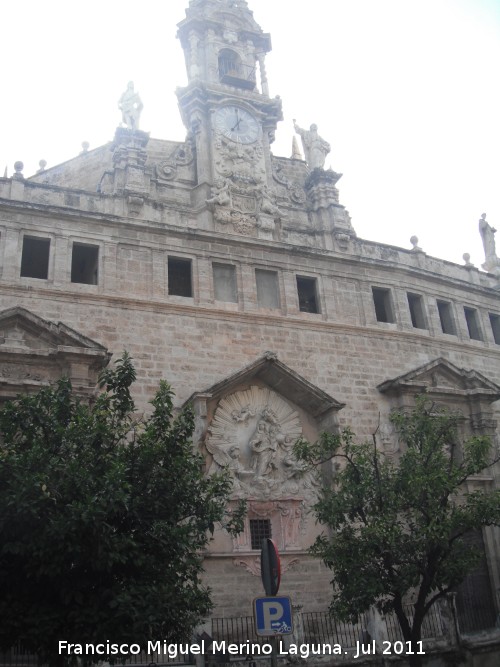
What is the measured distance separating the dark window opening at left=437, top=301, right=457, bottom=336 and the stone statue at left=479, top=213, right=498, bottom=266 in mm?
3780

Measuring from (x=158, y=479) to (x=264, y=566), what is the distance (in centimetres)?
237

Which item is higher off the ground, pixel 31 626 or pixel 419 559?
pixel 419 559

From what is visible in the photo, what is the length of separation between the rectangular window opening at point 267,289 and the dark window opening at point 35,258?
18.2 feet

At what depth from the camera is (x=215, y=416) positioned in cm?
A: 1650

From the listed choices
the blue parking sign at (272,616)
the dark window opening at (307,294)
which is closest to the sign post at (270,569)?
the blue parking sign at (272,616)

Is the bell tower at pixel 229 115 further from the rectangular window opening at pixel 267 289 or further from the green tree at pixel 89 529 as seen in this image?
the green tree at pixel 89 529

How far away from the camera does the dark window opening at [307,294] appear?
19312mm

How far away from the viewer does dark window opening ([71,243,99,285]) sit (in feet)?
55.9

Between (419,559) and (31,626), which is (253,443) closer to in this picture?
(419,559)

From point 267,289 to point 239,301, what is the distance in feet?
3.77

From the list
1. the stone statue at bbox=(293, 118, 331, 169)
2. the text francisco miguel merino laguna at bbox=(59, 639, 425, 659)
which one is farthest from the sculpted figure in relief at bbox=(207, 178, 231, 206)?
the text francisco miguel merino laguna at bbox=(59, 639, 425, 659)

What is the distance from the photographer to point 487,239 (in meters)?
24.6

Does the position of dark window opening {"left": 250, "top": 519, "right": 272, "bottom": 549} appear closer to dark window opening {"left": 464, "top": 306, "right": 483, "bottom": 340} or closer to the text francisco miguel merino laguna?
the text francisco miguel merino laguna

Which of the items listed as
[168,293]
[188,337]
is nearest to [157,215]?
[168,293]
